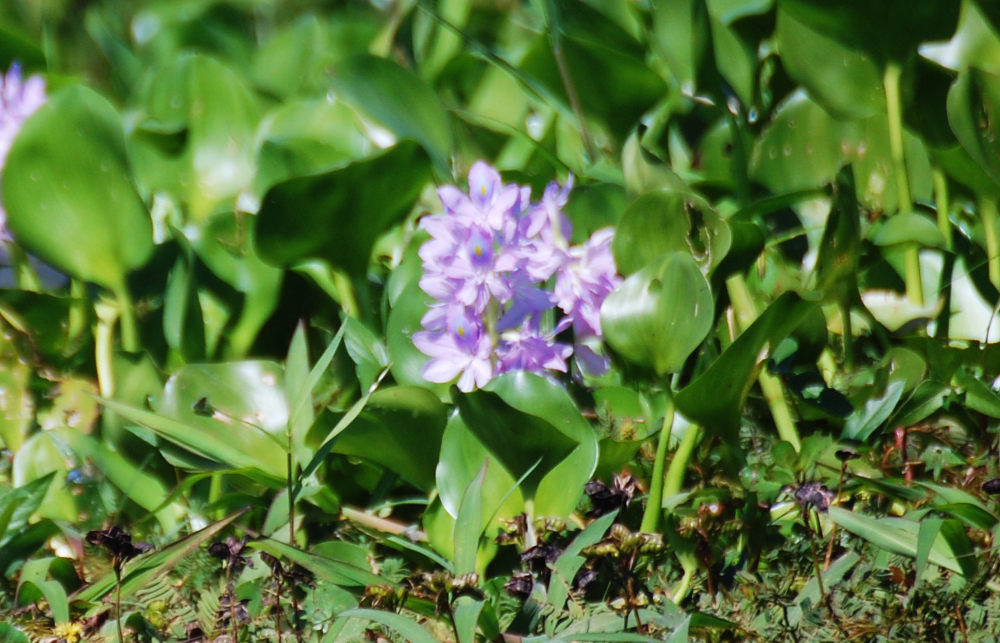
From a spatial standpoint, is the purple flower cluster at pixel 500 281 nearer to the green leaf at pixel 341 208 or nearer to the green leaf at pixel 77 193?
the green leaf at pixel 341 208

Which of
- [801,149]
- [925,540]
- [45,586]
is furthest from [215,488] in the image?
[801,149]

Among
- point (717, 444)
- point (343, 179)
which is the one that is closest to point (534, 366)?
point (717, 444)

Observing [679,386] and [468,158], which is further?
[468,158]

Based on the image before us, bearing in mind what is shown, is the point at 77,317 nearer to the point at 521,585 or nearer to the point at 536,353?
the point at 536,353

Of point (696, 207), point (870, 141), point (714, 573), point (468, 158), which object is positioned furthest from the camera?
point (468, 158)

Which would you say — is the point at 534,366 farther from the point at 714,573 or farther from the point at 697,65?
the point at 697,65

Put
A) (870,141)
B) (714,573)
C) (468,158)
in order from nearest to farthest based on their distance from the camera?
1. (714,573)
2. (870,141)
3. (468,158)

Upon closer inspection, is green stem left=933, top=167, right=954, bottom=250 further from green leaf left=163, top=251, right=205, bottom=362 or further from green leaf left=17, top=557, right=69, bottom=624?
green leaf left=17, top=557, right=69, bottom=624

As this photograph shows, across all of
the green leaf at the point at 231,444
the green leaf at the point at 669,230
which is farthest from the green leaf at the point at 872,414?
the green leaf at the point at 231,444
